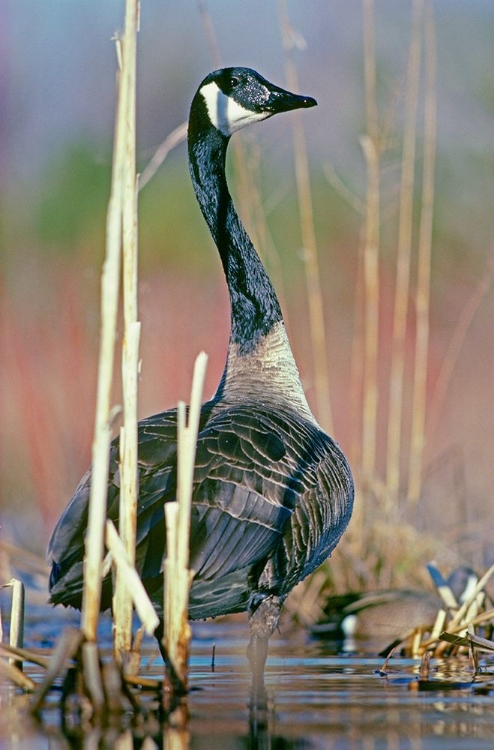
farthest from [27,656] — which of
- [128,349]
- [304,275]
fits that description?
[304,275]

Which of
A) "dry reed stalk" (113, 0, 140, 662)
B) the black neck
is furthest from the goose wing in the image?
the black neck

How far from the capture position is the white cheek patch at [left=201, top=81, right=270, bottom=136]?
6867 mm

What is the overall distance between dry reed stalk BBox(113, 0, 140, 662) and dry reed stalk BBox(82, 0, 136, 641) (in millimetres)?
118

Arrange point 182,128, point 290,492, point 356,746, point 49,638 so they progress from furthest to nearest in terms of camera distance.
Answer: point 49,638 < point 182,128 < point 290,492 < point 356,746

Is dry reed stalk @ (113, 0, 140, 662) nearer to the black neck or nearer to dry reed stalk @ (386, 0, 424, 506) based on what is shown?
the black neck

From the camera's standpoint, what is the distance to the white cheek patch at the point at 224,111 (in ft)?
22.5

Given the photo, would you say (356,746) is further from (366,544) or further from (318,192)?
(318,192)

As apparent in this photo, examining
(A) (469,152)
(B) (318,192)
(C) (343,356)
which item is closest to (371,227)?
(C) (343,356)

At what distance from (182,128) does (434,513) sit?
410 centimetres

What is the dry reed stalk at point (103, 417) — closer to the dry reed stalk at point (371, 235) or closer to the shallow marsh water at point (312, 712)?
the shallow marsh water at point (312, 712)

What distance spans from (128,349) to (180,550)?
77 centimetres

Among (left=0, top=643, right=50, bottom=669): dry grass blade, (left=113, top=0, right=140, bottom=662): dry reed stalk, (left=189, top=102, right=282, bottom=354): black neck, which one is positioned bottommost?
(left=0, top=643, right=50, bottom=669): dry grass blade

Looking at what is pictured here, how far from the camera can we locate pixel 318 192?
16.4 meters

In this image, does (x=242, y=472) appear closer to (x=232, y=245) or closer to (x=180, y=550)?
(x=180, y=550)
